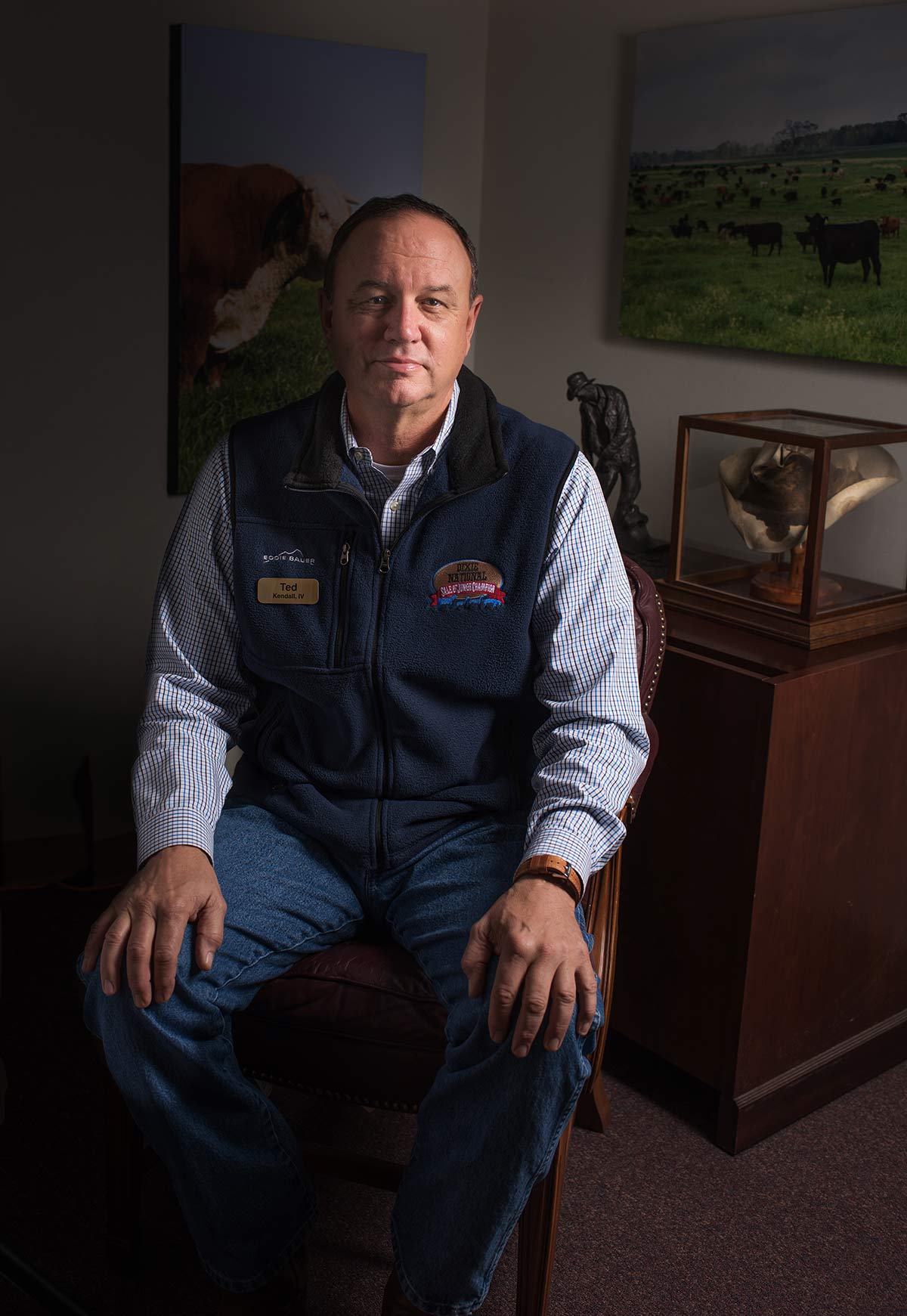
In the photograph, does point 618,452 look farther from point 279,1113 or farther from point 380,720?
point 279,1113

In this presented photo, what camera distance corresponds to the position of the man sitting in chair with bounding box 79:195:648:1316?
1.55 m

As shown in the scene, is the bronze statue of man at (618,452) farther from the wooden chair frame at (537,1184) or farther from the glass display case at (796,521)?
the wooden chair frame at (537,1184)

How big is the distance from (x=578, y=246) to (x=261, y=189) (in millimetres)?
803

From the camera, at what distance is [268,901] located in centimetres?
170

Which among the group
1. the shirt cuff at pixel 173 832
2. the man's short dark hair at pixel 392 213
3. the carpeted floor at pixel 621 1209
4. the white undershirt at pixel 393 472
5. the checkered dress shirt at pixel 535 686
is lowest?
the carpeted floor at pixel 621 1209

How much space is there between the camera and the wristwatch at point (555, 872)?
1.55m

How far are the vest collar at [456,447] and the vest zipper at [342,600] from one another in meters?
0.09

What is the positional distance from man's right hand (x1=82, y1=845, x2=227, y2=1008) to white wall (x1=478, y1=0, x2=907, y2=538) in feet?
5.30

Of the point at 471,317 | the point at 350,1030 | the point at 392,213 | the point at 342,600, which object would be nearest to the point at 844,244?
the point at 471,317

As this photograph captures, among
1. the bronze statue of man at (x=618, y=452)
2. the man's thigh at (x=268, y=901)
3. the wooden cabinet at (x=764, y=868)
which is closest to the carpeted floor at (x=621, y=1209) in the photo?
the wooden cabinet at (x=764, y=868)

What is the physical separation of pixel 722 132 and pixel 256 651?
5.41ft

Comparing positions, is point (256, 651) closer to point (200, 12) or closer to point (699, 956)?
point (699, 956)

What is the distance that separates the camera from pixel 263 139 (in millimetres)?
2949

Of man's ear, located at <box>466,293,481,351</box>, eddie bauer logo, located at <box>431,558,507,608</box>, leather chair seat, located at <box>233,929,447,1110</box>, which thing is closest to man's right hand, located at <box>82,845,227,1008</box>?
leather chair seat, located at <box>233,929,447,1110</box>
